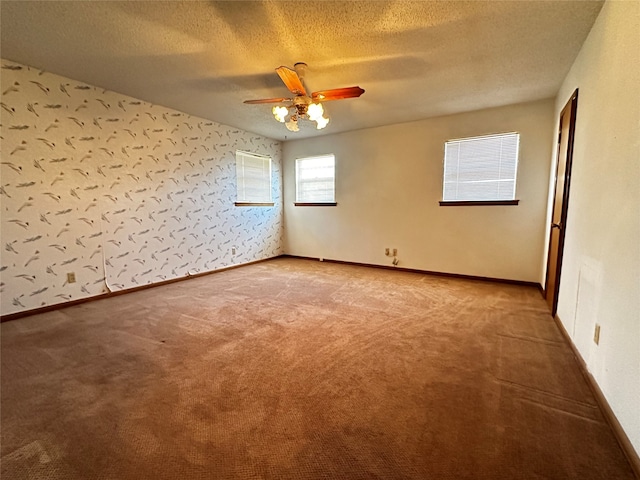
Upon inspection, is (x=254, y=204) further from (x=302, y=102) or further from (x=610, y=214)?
(x=610, y=214)

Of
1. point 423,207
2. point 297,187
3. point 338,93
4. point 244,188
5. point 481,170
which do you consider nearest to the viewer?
point 338,93

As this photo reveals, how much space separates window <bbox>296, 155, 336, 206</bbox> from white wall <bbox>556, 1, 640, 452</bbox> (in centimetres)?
359

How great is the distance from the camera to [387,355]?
6.99 feet

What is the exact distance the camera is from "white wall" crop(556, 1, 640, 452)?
1.36 metres

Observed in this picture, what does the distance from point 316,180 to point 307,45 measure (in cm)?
328

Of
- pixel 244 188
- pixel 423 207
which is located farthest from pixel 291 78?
pixel 244 188

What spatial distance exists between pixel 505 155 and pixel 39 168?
541 centimetres

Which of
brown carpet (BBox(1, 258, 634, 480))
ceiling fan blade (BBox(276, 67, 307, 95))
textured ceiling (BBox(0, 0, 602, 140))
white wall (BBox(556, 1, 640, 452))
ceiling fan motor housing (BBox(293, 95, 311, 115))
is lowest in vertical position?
brown carpet (BBox(1, 258, 634, 480))

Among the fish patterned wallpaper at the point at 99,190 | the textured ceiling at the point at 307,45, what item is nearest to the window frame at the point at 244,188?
the fish patterned wallpaper at the point at 99,190

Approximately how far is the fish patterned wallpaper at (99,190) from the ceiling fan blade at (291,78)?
2339 mm

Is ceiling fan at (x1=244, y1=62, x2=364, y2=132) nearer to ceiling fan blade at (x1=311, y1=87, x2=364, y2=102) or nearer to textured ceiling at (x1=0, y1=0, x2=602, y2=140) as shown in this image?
ceiling fan blade at (x1=311, y1=87, x2=364, y2=102)

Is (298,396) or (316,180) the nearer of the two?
(298,396)

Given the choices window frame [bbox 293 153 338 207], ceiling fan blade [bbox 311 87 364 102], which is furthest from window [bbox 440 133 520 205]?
ceiling fan blade [bbox 311 87 364 102]

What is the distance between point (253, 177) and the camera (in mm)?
5406
